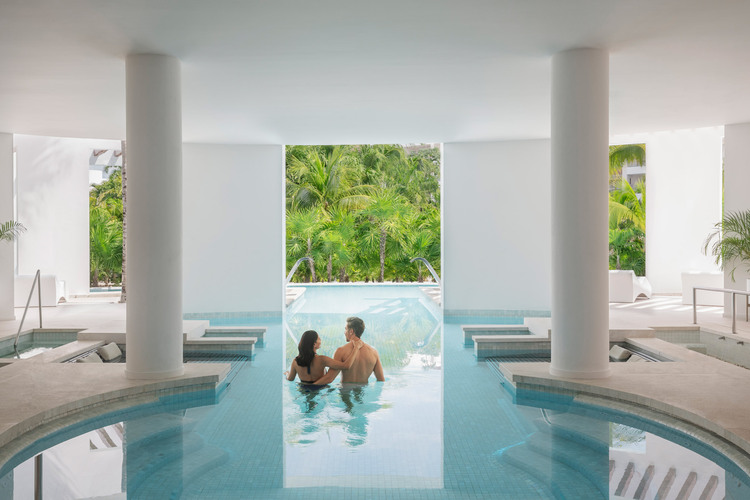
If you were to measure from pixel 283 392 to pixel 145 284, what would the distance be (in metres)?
1.97

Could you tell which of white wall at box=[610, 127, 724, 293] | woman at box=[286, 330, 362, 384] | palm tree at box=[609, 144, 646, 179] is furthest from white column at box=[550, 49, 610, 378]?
palm tree at box=[609, 144, 646, 179]

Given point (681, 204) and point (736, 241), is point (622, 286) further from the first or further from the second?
point (681, 204)

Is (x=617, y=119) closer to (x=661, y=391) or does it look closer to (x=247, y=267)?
(x=661, y=391)

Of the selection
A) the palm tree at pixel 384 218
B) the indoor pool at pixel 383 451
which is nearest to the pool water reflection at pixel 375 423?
the indoor pool at pixel 383 451

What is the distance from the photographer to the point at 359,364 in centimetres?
780

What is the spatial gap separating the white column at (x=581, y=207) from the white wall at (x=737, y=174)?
6.20 meters

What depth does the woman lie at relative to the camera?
7.62 meters

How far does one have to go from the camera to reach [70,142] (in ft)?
55.7

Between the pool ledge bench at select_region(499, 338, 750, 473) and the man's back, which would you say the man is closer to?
the man's back

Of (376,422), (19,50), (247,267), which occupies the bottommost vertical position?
(376,422)

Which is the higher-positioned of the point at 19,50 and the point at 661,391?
the point at 19,50

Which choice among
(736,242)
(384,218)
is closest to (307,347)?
(736,242)

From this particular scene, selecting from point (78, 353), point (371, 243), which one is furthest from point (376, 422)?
point (371, 243)

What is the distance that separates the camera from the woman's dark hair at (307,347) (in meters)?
7.51
